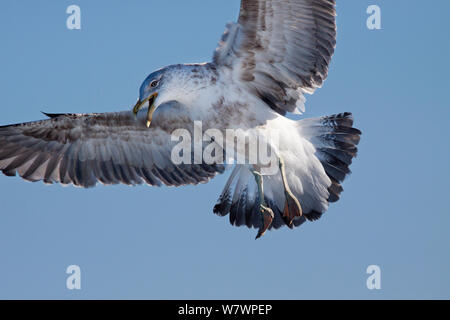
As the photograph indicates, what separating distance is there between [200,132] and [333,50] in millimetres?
1690

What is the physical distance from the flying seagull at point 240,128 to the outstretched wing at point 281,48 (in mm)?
11

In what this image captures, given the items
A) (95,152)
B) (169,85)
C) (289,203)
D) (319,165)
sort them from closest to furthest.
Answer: (169,85) → (289,203) → (319,165) → (95,152)

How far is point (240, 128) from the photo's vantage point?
7.64 metres

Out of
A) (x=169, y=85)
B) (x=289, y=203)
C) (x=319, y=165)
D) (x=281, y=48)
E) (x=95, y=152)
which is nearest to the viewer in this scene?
(x=169, y=85)

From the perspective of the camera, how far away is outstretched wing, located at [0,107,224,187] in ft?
28.3

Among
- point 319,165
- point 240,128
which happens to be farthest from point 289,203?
point 240,128

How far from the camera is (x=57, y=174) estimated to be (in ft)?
28.8

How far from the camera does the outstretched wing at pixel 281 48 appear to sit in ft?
23.6

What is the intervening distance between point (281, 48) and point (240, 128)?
94 centimetres

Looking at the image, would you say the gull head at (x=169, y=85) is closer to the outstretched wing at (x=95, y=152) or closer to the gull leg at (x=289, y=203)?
the outstretched wing at (x=95, y=152)

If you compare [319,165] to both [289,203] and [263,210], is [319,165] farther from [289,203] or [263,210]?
[263,210]

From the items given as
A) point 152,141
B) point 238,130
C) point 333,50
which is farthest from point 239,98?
point 152,141

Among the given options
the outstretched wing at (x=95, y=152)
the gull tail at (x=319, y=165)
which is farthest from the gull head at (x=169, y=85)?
the gull tail at (x=319, y=165)

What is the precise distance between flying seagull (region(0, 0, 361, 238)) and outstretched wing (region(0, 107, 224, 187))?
0.01m
